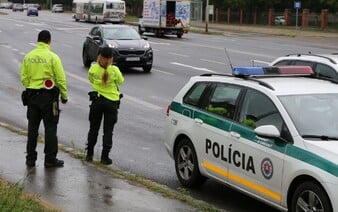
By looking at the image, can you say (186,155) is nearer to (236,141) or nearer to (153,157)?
(236,141)

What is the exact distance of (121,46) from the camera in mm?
23719

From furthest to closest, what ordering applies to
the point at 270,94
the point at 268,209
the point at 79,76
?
the point at 79,76 → the point at 268,209 → the point at 270,94

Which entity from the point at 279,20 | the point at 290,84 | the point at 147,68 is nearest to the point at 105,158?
the point at 290,84

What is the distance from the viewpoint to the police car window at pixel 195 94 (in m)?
8.29

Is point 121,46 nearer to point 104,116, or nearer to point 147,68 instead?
point 147,68

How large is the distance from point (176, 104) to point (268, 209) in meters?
1.99

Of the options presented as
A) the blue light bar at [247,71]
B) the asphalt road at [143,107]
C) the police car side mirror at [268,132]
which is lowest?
the asphalt road at [143,107]

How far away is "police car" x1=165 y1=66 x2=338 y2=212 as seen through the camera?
618 centimetres

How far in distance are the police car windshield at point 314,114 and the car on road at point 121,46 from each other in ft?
54.0

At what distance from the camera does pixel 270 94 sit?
700 cm

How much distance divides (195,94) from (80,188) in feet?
6.17

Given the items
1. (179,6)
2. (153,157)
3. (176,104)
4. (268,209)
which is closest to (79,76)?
(153,157)

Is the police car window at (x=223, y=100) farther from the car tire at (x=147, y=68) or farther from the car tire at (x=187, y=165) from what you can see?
the car tire at (x=147, y=68)

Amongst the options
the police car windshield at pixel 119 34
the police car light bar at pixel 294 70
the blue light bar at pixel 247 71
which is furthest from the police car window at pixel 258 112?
the police car windshield at pixel 119 34
